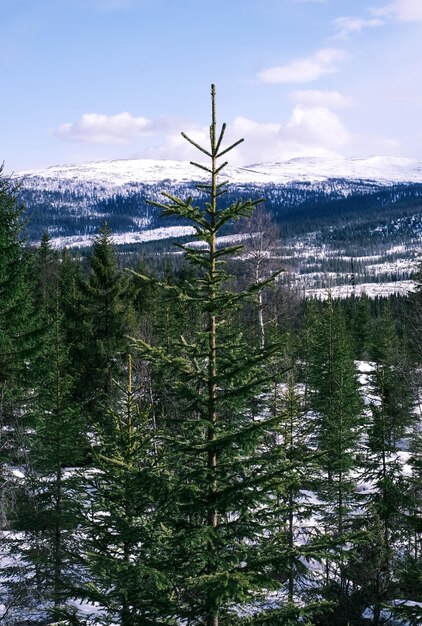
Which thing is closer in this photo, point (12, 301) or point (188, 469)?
point (188, 469)

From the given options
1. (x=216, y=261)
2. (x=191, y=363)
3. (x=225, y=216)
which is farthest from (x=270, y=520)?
(x=225, y=216)

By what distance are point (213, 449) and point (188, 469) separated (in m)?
0.42

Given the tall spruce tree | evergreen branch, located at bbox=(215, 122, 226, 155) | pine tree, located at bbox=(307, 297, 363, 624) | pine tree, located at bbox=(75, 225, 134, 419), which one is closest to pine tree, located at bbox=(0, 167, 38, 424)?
pine tree, located at bbox=(75, 225, 134, 419)

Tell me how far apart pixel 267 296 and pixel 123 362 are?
72.1 ft

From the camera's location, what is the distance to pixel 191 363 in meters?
7.68

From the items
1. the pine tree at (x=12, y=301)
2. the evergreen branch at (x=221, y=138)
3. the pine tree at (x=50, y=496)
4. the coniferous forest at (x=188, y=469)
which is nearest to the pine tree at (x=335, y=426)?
the coniferous forest at (x=188, y=469)

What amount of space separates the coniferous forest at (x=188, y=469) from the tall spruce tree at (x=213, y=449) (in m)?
0.03

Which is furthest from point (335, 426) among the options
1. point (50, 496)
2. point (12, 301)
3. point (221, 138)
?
point (221, 138)

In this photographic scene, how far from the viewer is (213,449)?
7457 mm

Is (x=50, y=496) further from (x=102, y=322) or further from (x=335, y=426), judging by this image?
(x=102, y=322)

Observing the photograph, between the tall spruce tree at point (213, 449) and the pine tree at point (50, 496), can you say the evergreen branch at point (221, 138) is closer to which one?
the tall spruce tree at point (213, 449)

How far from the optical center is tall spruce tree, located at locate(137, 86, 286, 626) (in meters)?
7.01

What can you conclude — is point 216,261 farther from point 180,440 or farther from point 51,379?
point 51,379

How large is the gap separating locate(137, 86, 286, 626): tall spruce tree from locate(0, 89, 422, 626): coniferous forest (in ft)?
0.09
